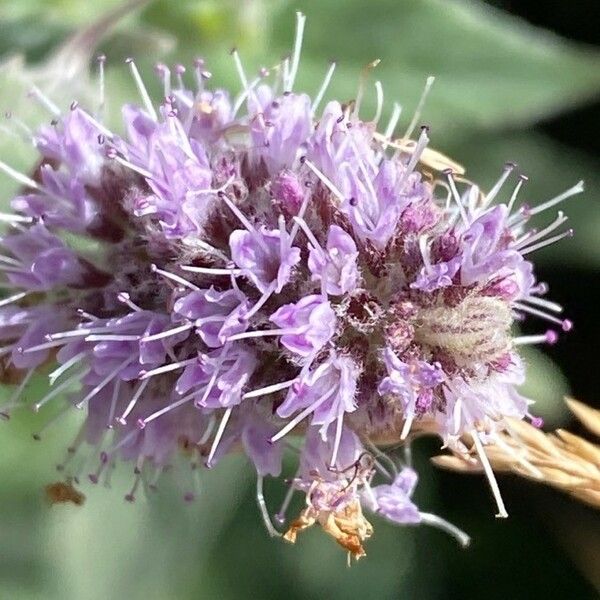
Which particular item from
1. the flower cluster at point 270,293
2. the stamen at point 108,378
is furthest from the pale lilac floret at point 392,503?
the stamen at point 108,378

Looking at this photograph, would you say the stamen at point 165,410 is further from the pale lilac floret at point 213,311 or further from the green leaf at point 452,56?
the green leaf at point 452,56

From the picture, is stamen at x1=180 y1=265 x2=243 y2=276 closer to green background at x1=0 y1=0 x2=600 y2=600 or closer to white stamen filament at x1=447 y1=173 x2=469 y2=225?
white stamen filament at x1=447 y1=173 x2=469 y2=225

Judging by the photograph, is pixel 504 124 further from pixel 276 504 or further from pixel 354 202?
pixel 354 202

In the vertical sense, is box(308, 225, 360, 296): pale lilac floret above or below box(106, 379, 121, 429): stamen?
→ above

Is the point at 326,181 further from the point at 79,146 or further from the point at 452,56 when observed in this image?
the point at 452,56

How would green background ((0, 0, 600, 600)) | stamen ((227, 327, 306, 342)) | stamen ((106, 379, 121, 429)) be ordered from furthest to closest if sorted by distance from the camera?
green background ((0, 0, 600, 600)) → stamen ((106, 379, 121, 429)) → stamen ((227, 327, 306, 342))

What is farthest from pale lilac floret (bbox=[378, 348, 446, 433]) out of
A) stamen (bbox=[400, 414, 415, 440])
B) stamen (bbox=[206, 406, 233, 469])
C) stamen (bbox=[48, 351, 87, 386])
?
stamen (bbox=[48, 351, 87, 386])

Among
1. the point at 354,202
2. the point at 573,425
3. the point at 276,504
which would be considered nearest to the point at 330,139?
the point at 354,202
